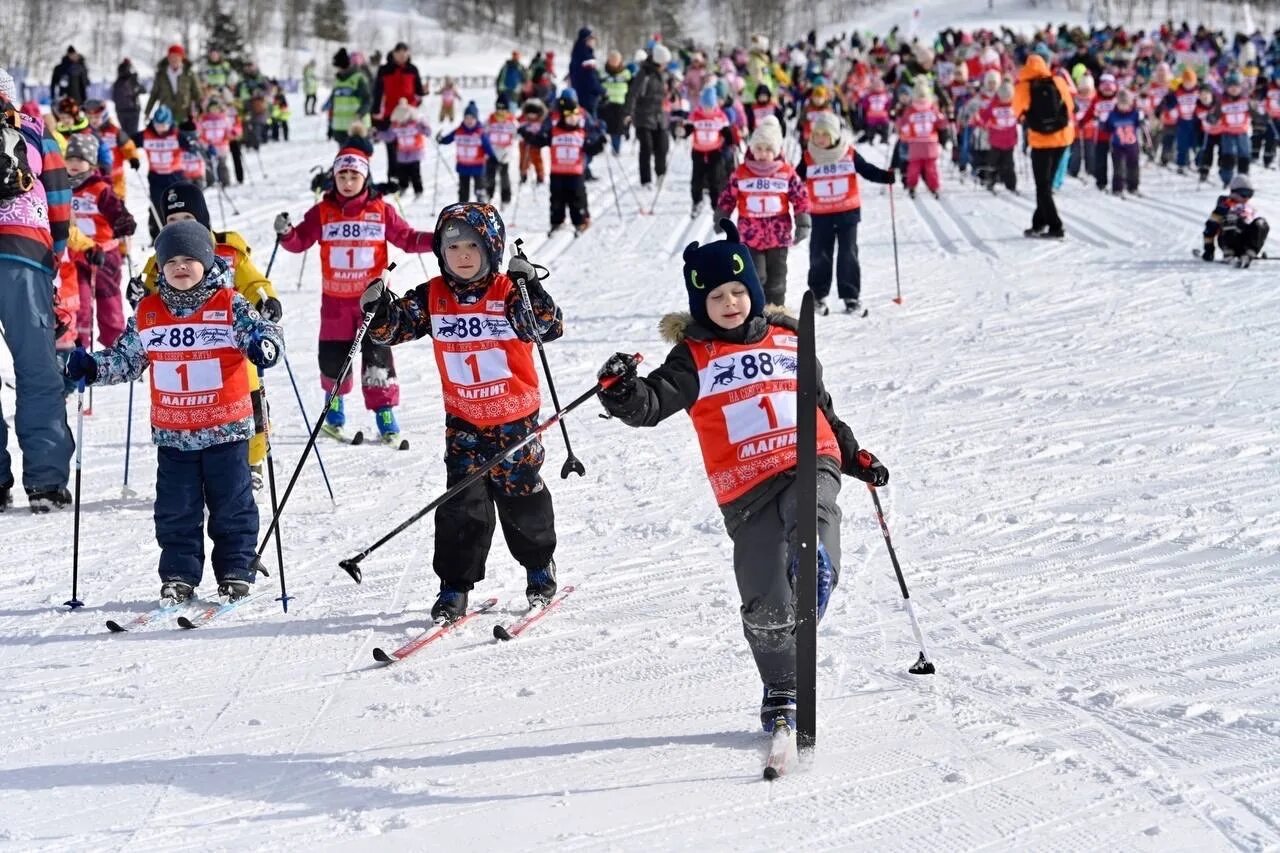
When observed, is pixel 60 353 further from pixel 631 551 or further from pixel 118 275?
pixel 631 551

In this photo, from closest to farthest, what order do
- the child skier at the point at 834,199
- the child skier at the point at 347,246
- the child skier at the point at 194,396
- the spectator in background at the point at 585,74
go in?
1. the child skier at the point at 194,396
2. the child skier at the point at 347,246
3. the child skier at the point at 834,199
4. the spectator in background at the point at 585,74

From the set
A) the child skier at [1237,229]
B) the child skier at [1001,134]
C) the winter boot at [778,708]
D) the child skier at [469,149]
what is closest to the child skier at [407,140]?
the child skier at [469,149]

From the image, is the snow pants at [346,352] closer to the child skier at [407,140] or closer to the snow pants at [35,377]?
the snow pants at [35,377]

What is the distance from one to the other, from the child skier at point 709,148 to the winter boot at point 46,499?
12.0 metres

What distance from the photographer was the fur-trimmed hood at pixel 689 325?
14.2ft

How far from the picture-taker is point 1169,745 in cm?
391

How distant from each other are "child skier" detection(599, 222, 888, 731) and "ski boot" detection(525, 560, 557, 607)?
52.5 inches

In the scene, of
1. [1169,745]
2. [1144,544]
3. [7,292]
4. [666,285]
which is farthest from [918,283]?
[1169,745]

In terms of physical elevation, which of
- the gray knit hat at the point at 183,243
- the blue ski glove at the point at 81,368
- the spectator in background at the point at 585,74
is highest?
the spectator in background at the point at 585,74

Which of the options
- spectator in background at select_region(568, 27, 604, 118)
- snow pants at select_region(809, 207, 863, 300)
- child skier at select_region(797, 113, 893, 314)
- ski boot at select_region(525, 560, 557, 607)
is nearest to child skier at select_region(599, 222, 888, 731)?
ski boot at select_region(525, 560, 557, 607)

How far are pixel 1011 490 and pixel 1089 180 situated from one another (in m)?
16.0

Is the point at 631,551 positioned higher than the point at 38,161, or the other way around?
the point at 38,161

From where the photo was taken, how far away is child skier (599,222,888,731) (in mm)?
4098

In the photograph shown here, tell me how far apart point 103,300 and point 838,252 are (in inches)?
231
